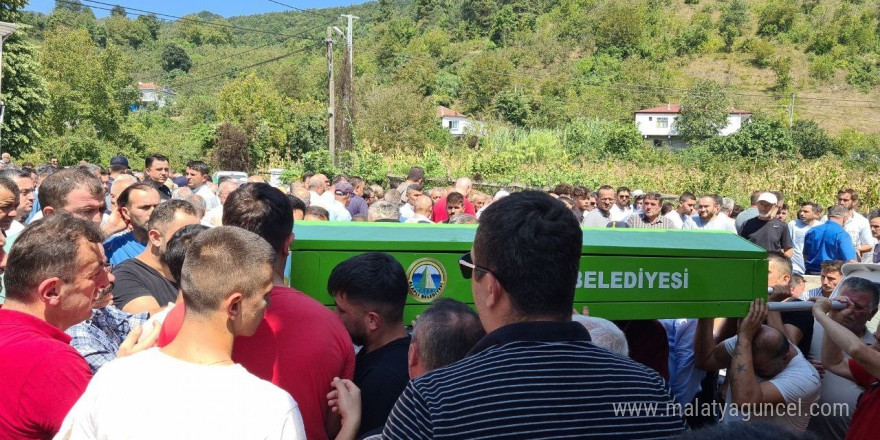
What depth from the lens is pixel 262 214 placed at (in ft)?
9.18

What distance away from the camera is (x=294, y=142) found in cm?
4725

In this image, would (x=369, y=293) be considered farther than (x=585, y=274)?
No

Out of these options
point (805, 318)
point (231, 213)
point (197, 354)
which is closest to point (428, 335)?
point (197, 354)

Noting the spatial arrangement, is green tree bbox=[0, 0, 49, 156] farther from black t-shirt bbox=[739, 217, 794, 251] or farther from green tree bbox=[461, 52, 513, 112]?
green tree bbox=[461, 52, 513, 112]

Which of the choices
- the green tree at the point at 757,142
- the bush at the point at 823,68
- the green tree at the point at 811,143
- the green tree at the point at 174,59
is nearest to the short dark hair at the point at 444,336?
the green tree at the point at 757,142

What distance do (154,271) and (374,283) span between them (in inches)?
63.4

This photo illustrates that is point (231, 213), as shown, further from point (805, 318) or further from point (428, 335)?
point (805, 318)

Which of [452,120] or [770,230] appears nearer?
[770,230]

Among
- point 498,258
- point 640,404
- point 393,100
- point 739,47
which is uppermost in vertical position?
point 739,47

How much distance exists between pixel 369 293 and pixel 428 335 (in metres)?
0.56

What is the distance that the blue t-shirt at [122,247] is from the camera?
4.80 m

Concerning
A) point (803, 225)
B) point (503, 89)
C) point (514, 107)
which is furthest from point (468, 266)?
point (503, 89)

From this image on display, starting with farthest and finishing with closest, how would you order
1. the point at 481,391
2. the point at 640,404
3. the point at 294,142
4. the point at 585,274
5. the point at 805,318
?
the point at 294,142
the point at 805,318
the point at 585,274
the point at 640,404
the point at 481,391

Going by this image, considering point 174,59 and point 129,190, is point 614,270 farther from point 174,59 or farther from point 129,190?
point 174,59
